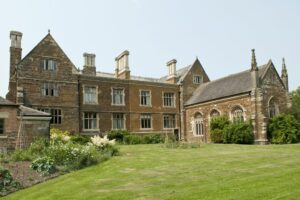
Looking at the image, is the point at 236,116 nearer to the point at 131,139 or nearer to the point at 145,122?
the point at 145,122

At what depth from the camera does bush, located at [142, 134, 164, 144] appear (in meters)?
33.5

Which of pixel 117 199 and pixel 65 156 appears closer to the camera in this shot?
pixel 117 199

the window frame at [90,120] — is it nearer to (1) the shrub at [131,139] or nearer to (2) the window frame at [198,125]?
(1) the shrub at [131,139]

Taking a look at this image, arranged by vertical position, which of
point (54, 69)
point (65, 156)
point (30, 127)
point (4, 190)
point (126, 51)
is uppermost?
point (126, 51)

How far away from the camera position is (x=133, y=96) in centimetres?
3544

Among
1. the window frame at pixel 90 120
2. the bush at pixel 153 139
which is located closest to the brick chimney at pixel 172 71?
the bush at pixel 153 139

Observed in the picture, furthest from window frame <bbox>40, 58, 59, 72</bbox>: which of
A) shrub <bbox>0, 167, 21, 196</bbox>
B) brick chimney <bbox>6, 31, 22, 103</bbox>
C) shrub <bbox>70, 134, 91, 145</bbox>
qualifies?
shrub <bbox>0, 167, 21, 196</bbox>

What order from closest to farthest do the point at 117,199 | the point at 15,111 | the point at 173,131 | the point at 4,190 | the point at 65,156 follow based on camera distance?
the point at 117,199 < the point at 4,190 < the point at 65,156 < the point at 15,111 < the point at 173,131

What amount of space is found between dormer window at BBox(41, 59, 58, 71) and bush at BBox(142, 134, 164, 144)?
11770 millimetres

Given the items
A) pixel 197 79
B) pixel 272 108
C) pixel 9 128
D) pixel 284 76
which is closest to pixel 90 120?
pixel 9 128

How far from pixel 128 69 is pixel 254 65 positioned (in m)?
13.7

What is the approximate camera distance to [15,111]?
795 inches

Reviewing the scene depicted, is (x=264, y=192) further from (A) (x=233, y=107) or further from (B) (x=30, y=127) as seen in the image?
(A) (x=233, y=107)

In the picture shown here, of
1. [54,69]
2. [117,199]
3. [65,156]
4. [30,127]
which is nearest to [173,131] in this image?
[54,69]
